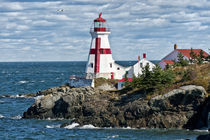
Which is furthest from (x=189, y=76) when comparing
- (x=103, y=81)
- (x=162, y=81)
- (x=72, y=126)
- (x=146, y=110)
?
(x=103, y=81)

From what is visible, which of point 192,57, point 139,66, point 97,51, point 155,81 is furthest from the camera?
point 192,57

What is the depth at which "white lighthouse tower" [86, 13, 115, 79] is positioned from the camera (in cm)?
5672

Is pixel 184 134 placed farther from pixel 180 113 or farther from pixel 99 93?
pixel 99 93

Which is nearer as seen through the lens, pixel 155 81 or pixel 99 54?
pixel 155 81

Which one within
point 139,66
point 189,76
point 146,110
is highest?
point 139,66

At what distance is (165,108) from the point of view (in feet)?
129

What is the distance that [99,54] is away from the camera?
5694 cm

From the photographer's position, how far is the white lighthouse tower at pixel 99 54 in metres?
56.7

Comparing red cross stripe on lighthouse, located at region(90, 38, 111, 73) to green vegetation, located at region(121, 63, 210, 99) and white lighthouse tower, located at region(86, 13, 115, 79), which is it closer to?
white lighthouse tower, located at region(86, 13, 115, 79)

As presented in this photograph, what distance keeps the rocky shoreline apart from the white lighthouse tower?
39.0 ft

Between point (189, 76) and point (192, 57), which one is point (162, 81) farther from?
point (192, 57)

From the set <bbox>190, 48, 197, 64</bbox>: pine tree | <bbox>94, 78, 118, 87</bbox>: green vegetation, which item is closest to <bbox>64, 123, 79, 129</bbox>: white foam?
<bbox>94, 78, 118, 87</bbox>: green vegetation

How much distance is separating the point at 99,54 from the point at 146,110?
19.3 metres

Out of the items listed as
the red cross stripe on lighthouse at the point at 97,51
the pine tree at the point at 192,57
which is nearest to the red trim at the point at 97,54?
the red cross stripe on lighthouse at the point at 97,51
